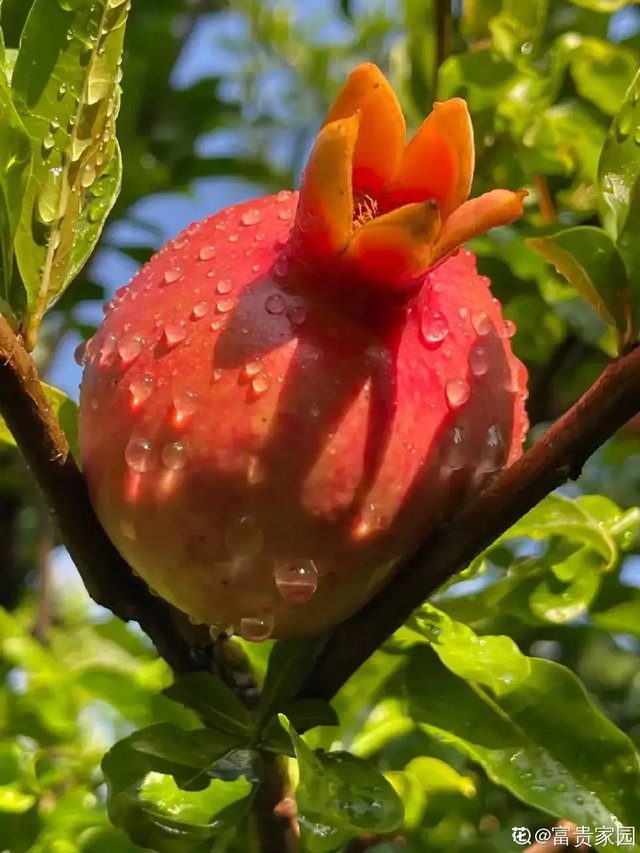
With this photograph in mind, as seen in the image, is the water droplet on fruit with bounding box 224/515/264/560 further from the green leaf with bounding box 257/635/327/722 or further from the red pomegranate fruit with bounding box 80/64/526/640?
the green leaf with bounding box 257/635/327/722

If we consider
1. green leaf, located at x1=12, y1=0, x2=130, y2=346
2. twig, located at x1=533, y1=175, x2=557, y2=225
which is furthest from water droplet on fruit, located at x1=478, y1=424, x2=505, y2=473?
twig, located at x1=533, y1=175, x2=557, y2=225

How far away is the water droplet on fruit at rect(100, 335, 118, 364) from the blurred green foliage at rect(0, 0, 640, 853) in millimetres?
31

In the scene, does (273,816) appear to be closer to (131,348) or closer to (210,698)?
(210,698)

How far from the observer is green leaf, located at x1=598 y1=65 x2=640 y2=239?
1.35 ft

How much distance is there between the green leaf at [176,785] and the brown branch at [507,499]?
0.09 metres

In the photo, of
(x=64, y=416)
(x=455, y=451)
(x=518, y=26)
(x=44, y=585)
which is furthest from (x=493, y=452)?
(x=44, y=585)

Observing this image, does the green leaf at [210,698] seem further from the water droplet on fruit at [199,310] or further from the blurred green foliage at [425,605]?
the water droplet on fruit at [199,310]

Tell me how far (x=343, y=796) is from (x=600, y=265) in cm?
28

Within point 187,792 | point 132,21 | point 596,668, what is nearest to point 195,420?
point 187,792

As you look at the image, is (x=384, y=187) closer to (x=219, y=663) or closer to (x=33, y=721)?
(x=219, y=663)

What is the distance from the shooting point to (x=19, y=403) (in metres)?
0.36

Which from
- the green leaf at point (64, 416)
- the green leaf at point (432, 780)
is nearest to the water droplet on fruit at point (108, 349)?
the green leaf at point (64, 416)

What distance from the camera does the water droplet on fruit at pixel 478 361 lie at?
0.41m

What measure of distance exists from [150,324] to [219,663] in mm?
207
